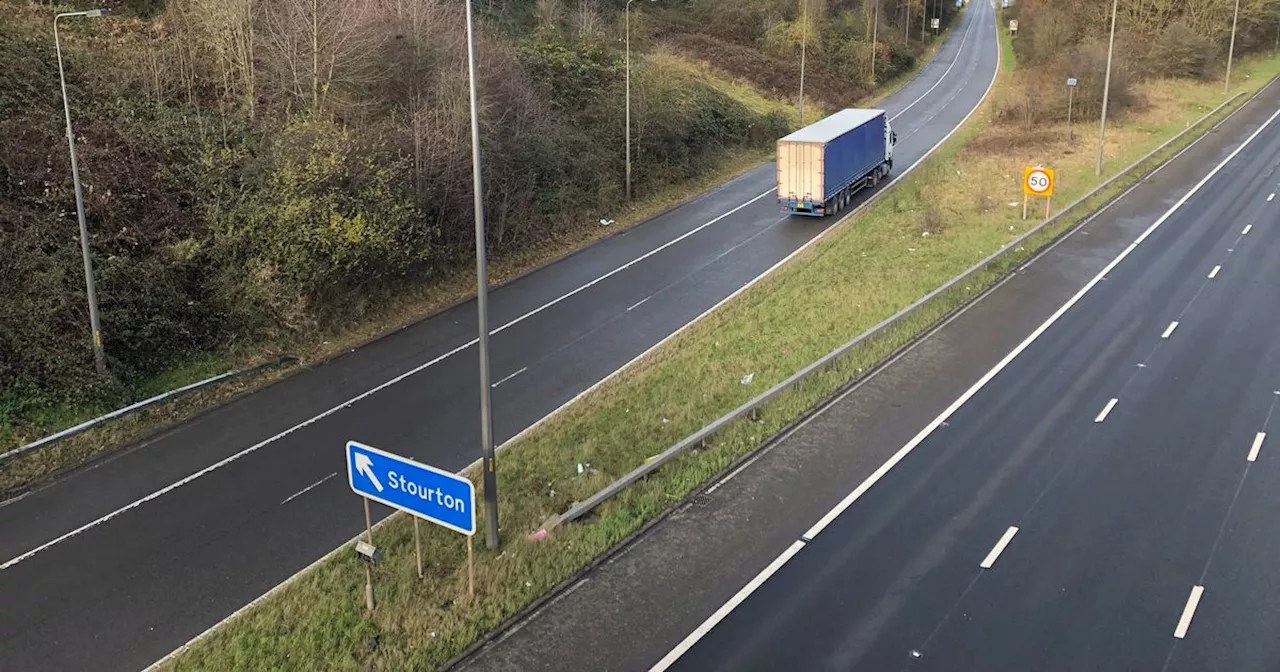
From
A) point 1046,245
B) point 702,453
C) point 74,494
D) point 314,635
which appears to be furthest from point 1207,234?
point 74,494

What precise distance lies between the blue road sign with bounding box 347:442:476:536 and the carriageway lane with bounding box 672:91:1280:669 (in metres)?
3.21

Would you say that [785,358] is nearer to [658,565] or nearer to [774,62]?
[658,565]

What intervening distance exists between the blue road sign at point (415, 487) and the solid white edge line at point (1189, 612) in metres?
8.60

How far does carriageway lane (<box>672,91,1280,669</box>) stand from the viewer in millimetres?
10891

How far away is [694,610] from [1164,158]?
38.0 metres

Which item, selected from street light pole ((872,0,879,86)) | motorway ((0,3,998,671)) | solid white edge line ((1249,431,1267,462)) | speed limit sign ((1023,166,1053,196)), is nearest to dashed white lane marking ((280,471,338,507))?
motorway ((0,3,998,671))

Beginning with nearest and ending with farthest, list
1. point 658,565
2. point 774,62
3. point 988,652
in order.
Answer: point 988,652 → point 658,565 → point 774,62

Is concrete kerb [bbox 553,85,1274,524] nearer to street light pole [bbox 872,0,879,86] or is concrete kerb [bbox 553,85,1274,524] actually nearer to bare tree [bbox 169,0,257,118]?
bare tree [bbox 169,0,257,118]

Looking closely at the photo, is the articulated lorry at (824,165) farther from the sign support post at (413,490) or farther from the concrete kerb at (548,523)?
the sign support post at (413,490)

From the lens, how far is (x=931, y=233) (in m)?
29.9

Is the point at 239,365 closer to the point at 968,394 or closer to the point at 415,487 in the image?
the point at 415,487

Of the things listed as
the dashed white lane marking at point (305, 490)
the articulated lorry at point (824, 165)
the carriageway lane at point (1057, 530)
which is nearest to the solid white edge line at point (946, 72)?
the articulated lorry at point (824, 165)

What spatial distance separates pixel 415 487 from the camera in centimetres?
1170

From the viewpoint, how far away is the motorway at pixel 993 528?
11.0 meters
